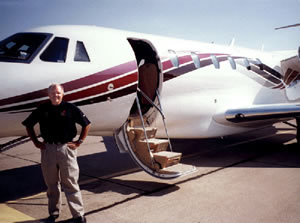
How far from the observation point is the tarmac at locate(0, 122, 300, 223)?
437cm

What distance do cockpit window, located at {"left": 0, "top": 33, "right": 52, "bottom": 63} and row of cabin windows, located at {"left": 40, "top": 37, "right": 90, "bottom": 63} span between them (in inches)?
5.5

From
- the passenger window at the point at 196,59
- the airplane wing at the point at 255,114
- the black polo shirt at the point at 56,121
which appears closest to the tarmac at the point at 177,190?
the airplane wing at the point at 255,114

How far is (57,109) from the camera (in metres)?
3.99

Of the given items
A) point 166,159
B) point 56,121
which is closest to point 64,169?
point 56,121

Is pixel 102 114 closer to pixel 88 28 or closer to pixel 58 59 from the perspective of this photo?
pixel 58 59

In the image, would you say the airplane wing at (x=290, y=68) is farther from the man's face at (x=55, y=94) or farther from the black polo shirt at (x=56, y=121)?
the man's face at (x=55, y=94)

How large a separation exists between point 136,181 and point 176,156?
41.8 inches

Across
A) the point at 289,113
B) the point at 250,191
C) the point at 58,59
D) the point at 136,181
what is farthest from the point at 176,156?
the point at 289,113

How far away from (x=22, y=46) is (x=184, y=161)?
4.96 m

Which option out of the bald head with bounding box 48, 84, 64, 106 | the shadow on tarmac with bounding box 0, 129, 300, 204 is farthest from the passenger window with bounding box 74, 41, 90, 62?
the shadow on tarmac with bounding box 0, 129, 300, 204

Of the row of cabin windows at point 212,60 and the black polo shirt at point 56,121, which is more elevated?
the row of cabin windows at point 212,60

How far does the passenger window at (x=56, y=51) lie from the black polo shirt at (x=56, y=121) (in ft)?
4.52

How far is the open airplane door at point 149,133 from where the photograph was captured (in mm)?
5656

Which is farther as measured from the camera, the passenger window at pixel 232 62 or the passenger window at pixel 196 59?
the passenger window at pixel 232 62
